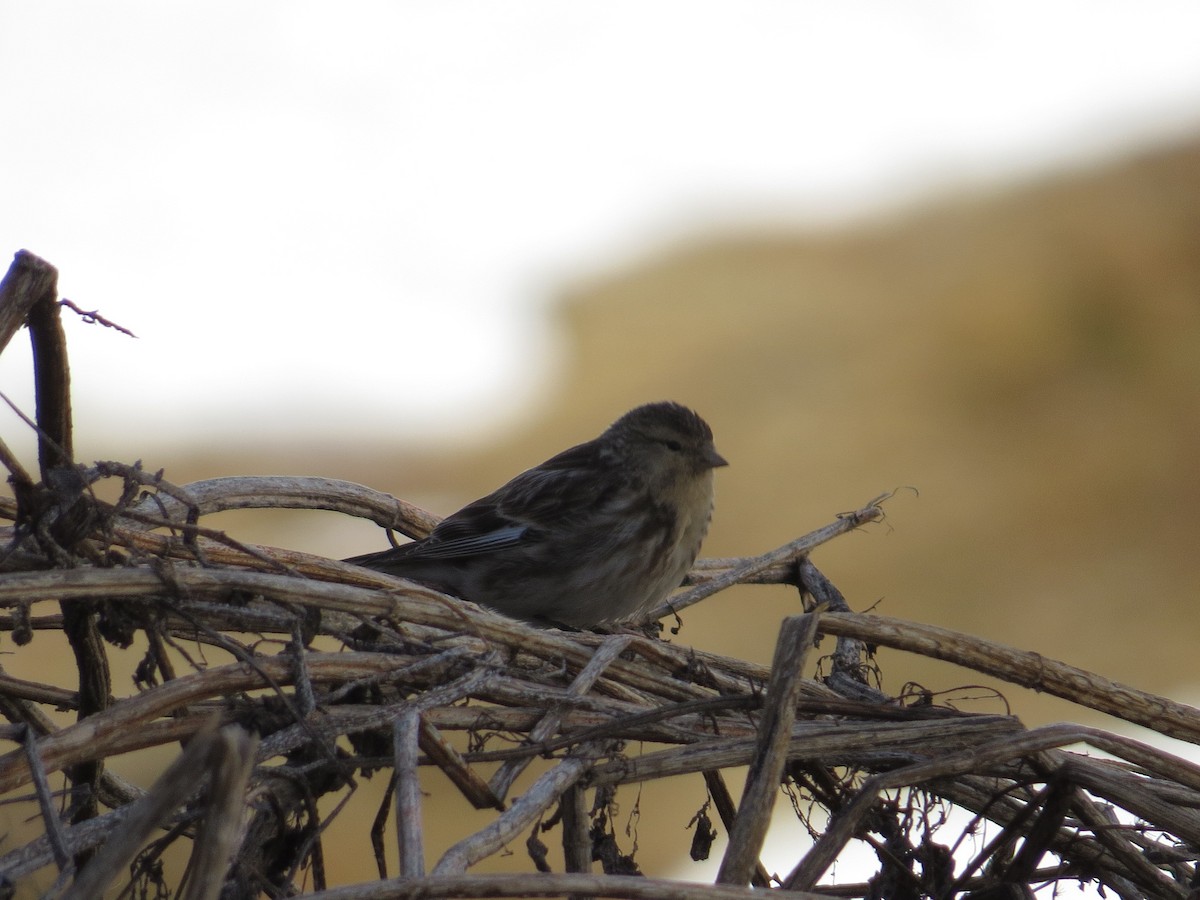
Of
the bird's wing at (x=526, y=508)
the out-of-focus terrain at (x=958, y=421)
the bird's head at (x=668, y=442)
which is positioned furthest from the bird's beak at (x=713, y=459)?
the out-of-focus terrain at (x=958, y=421)

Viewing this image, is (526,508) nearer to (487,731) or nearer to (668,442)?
(668,442)

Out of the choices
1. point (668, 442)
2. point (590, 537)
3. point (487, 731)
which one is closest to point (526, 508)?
point (590, 537)

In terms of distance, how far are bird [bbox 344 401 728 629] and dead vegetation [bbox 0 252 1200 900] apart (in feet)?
7.18

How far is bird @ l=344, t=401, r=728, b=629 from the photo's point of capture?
4629 mm

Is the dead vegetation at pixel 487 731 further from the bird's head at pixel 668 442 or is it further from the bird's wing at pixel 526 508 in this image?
the bird's head at pixel 668 442

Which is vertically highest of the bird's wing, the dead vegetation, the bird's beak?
the bird's beak

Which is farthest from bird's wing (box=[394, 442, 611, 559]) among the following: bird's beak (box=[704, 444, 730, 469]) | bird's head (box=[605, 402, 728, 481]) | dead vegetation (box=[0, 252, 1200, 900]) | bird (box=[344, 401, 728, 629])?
dead vegetation (box=[0, 252, 1200, 900])

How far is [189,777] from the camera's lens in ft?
4.14

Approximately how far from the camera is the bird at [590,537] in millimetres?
4629

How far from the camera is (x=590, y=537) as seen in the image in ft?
15.8

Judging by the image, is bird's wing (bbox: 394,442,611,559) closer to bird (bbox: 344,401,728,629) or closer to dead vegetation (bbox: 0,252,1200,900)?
bird (bbox: 344,401,728,629)

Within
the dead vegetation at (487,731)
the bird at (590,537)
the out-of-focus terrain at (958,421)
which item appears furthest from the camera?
the out-of-focus terrain at (958,421)

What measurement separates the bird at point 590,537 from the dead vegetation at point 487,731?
7.18 ft

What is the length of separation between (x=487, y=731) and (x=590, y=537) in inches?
111
